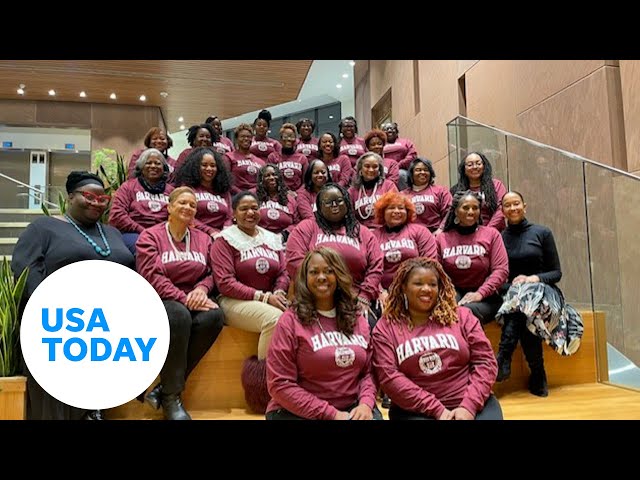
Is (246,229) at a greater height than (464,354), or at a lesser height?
greater

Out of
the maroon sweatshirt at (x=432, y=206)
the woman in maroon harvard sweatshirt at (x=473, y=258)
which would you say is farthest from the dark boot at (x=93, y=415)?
the maroon sweatshirt at (x=432, y=206)

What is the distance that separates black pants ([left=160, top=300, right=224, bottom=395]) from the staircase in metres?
4.24

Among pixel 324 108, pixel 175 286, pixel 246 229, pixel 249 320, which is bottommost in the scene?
pixel 249 320

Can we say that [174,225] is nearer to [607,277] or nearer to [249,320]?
[249,320]

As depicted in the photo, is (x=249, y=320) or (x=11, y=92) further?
(x=11, y=92)

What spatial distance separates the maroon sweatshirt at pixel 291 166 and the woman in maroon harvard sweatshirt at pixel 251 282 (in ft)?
7.22

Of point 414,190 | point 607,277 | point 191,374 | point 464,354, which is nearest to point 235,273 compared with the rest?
point 191,374

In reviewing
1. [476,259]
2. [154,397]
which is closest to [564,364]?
[476,259]

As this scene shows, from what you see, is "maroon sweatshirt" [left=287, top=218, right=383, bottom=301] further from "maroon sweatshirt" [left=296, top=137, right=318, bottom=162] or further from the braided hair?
"maroon sweatshirt" [left=296, top=137, right=318, bottom=162]

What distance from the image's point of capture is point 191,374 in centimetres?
307

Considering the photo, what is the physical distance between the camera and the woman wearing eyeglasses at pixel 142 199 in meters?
3.73

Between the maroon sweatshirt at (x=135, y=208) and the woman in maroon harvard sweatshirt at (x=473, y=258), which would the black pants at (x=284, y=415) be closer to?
the woman in maroon harvard sweatshirt at (x=473, y=258)

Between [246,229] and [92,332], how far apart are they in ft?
4.41

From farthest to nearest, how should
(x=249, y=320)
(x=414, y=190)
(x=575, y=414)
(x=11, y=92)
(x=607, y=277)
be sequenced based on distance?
(x=11, y=92) < (x=414, y=190) < (x=607, y=277) < (x=249, y=320) < (x=575, y=414)
